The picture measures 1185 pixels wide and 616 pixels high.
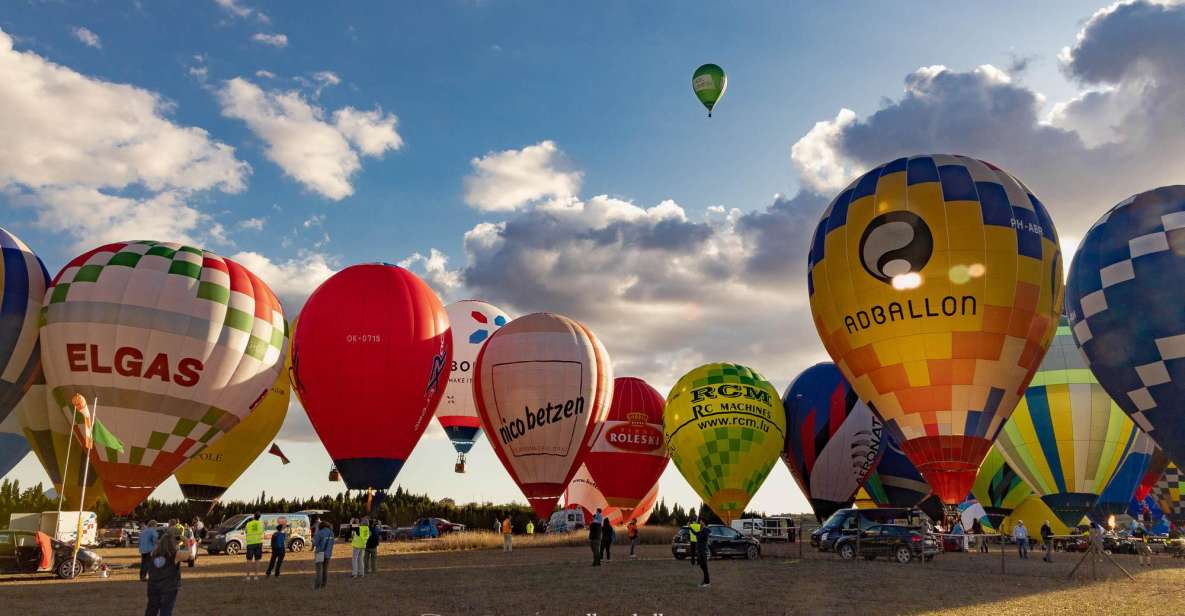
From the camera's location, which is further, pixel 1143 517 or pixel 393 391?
pixel 1143 517

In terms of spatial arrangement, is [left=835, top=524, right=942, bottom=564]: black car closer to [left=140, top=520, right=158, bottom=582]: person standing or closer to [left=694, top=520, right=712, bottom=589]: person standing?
[left=694, top=520, right=712, bottom=589]: person standing

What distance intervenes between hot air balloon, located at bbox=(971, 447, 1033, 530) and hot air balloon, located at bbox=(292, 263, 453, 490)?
92.9ft

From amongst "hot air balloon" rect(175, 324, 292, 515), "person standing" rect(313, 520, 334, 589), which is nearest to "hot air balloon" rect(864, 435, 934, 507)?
"hot air balloon" rect(175, 324, 292, 515)

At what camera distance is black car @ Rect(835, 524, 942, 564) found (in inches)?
1093

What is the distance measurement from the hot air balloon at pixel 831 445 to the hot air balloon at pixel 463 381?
1725 cm

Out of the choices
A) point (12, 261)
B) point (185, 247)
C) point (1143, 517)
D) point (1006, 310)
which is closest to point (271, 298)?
point (185, 247)

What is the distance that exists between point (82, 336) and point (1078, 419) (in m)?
35.7

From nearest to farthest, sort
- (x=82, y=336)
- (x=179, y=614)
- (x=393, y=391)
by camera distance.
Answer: (x=179, y=614)
(x=82, y=336)
(x=393, y=391)

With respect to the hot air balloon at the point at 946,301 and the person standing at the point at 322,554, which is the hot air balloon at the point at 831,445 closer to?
the hot air balloon at the point at 946,301

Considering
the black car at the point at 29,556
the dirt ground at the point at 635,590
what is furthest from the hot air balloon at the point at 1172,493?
the black car at the point at 29,556

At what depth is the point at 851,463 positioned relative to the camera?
40625 mm

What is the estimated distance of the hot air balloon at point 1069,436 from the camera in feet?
109

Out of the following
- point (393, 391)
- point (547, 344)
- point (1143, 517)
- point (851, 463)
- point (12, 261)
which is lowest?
point (1143, 517)

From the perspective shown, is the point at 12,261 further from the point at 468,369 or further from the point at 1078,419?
the point at 1078,419
